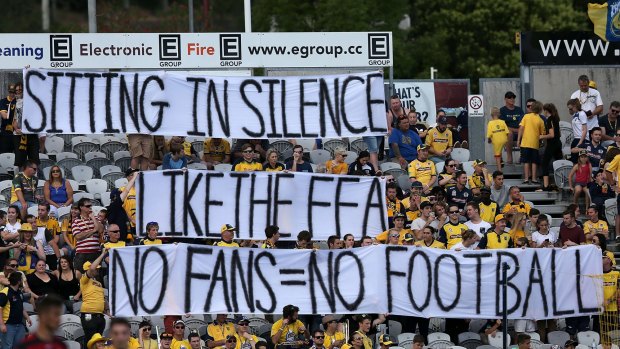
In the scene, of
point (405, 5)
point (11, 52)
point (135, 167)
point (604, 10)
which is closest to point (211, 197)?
point (135, 167)

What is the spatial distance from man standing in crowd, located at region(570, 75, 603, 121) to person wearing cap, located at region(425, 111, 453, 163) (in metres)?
2.70

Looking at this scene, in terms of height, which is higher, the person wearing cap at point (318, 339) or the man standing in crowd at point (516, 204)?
the man standing in crowd at point (516, 204)

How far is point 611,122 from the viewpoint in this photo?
2914cm

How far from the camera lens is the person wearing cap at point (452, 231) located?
79.5 feet

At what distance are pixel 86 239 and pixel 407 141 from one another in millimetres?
6429

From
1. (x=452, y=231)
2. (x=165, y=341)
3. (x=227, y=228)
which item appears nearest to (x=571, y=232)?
(x=452, y=231)

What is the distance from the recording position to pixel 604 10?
3134cm

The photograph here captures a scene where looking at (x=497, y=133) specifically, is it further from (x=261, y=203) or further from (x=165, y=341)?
(x=165, y=341)

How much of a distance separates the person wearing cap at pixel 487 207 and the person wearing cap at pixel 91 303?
6.07 metres

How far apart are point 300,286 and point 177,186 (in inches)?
88.7

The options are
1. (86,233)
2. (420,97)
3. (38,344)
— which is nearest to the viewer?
(38,344)

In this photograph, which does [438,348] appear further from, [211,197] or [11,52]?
[11,52]

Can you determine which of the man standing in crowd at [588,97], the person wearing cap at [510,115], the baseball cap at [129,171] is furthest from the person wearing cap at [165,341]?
the man standing in crowd at [588,97]

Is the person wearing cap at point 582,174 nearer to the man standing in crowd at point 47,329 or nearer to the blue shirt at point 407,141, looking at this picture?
the blue shirt at point 407,141
